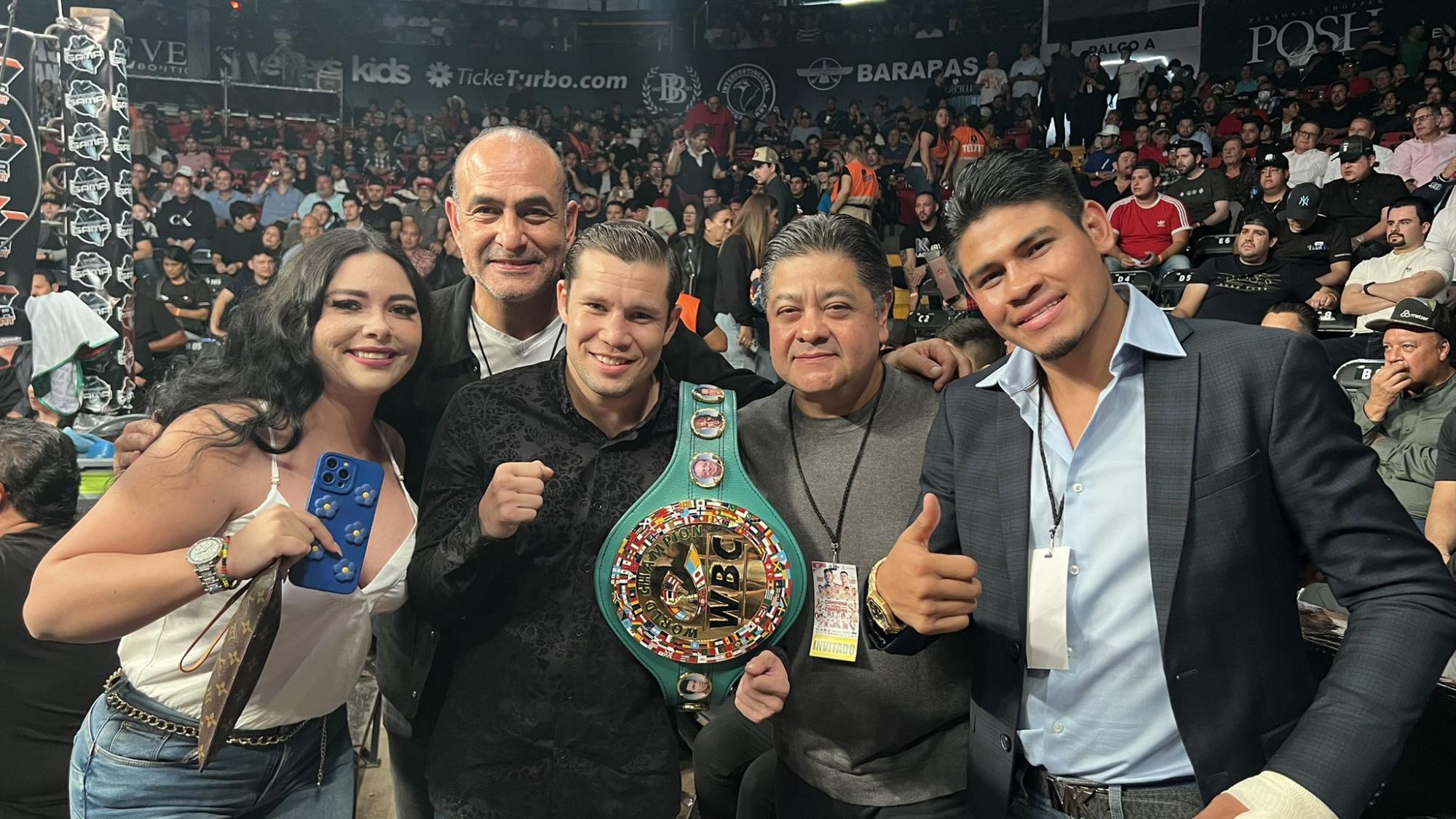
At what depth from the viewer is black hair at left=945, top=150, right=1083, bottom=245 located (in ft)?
5.14

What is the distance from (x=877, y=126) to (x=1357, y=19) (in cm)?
652

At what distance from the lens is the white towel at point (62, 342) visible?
5961 mm

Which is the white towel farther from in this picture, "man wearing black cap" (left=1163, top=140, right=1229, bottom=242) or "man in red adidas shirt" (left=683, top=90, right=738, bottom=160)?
"man in red adidas shirt" (left=683, top=90, right=738, bottom=160)

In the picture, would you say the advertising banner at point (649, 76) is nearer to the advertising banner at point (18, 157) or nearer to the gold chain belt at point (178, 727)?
the advertising banner at point (18, 157)

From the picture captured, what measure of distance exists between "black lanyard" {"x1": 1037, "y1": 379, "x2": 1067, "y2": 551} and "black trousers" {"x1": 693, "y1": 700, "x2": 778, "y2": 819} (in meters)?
1.41

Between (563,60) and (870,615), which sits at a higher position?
(563,60)

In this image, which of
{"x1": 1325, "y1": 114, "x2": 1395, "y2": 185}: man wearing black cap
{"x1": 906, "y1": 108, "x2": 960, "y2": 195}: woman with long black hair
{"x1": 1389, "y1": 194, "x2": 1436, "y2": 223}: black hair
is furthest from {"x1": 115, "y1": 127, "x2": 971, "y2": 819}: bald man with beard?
{"x1": 906, "y1": 108, "x2": 960, "y2": 195}: woman with long black hair

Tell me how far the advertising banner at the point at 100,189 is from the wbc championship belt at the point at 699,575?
5.68 metres

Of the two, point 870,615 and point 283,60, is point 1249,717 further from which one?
point 283,60

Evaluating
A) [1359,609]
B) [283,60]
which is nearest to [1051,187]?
[1359,609]

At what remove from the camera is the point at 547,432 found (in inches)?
72.1

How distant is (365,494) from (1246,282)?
289 inches

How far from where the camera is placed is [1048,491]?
1.59m

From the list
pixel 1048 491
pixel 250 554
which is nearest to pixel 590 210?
pixel 250 554
